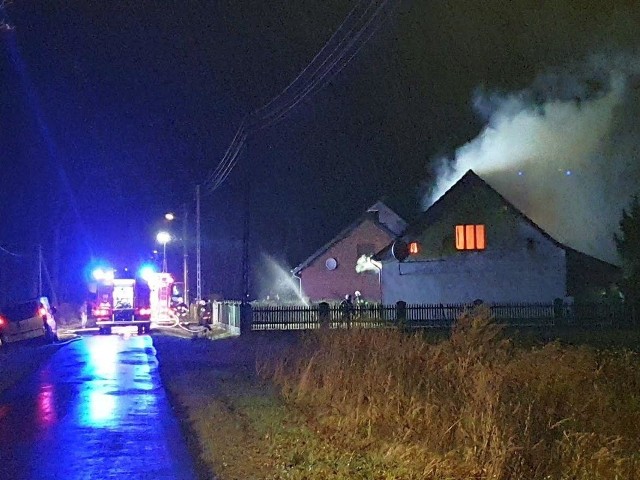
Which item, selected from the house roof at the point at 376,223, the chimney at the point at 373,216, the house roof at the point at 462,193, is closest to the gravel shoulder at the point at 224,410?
the house roof at the point at 462,193

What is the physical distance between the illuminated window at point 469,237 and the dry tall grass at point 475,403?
25.3 meters

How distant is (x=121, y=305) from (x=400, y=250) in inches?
526

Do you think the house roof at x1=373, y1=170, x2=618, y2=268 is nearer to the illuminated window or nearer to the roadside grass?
the illuminated window

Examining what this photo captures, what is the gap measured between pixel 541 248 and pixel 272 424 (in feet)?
96.1

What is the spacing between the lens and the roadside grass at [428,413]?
26.1ft

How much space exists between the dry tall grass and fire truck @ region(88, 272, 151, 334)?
2635 cm

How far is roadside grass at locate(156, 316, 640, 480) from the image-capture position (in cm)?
796

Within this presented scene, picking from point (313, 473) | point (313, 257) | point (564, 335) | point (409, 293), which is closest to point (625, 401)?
point (313, 473)

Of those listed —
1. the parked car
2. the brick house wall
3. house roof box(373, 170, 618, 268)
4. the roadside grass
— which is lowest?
the roadside grass

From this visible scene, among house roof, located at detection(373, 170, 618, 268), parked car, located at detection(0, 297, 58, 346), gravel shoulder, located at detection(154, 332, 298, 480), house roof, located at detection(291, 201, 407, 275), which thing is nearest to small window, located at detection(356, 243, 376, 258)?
house roof, located at detection(291, 201, 407, 275)

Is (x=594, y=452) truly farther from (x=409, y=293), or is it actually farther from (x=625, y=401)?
(x=409, y=293)

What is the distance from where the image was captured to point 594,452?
8312 mm

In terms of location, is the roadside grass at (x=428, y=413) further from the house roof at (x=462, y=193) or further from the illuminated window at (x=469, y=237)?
the illuminated window at (x=469, y=237)

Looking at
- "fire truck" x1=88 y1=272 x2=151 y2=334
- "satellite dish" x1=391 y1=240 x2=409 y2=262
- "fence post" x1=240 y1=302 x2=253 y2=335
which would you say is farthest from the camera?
"fire truck" x1=88 y1=272 x2=151 y2=334
